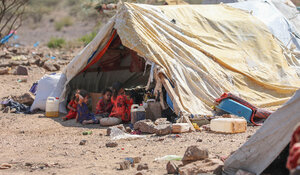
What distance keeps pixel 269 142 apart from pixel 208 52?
462 cm

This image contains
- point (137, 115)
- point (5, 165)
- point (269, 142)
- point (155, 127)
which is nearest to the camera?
point (269, 142)

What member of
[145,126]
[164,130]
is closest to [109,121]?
[145,126]

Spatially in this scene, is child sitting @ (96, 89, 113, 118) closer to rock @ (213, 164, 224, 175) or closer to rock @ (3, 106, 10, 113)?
rock @ (3, 106, 10, 113)

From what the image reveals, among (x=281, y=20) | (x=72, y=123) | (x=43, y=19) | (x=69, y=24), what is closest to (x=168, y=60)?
(x=72, y=123)

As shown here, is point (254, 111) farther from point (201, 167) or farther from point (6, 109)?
point (6, 109)

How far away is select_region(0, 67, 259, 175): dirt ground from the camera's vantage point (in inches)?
197

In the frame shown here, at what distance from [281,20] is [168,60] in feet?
11.9

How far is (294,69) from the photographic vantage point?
9.29 m

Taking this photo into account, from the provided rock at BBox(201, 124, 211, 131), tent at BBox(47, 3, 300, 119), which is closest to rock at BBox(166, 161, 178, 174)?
rock at BBox(201, 124, 211, 131)

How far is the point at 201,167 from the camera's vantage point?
169 inches

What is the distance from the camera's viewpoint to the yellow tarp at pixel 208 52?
25.7 ft

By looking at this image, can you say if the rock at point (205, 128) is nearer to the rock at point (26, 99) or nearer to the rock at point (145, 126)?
the rock at point (145, 126)

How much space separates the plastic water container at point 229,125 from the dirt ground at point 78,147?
12cm

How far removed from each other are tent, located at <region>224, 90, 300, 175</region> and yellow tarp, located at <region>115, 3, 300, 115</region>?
3.19m
